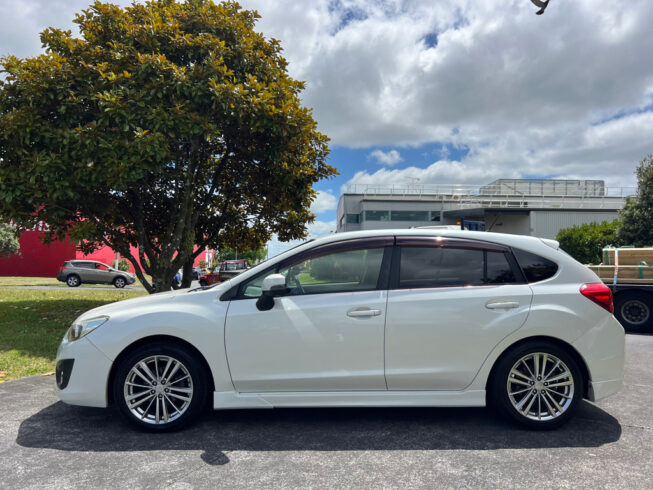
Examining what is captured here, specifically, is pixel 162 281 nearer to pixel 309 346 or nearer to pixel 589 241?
pixel 309 346

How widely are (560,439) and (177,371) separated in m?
3.06

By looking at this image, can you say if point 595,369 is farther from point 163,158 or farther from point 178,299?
point 163,158

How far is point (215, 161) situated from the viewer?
1215cm

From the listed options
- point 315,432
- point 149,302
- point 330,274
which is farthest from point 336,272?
point 149,302

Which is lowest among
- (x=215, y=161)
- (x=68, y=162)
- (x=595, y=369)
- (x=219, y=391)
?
(x=219, y=391)

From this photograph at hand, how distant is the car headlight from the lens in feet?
11.9

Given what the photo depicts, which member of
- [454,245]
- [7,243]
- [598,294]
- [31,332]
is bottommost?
[31,332]

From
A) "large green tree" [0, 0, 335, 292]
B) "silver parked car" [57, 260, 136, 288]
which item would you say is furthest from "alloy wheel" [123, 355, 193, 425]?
"silver parked car" [57, 260, 136, 288]

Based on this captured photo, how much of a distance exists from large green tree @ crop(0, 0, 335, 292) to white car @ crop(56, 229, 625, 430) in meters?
5.10

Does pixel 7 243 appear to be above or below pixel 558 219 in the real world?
below

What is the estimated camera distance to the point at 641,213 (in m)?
22.8

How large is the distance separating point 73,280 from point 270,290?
2582 centimetres

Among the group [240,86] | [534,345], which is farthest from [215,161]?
[534,345]

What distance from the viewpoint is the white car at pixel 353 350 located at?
351 centimetres
